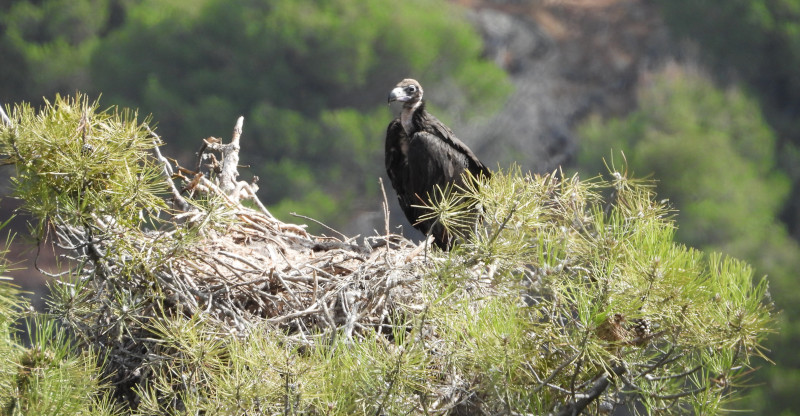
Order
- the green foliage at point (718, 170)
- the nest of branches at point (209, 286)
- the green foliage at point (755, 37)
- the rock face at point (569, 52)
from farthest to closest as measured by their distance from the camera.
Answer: the rock face at point (569, 52)
the green foliage at point (755, 37)
the green foliage at point (718, 170)
the nest of branches at point (209, 286)

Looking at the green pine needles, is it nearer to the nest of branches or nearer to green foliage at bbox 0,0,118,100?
the nest of branches

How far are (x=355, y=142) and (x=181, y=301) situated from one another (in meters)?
7.90

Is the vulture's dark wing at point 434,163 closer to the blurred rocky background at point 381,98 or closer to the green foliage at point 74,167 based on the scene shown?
the green foliage at point 74,167

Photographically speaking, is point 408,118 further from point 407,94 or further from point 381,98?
point 381,98

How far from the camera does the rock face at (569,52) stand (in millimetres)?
13125

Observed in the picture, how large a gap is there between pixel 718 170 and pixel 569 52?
450 centimetres

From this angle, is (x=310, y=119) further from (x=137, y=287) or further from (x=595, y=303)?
(x=595, y=303)

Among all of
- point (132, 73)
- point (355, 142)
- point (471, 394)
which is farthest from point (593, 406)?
point (132, 73)

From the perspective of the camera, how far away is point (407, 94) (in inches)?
163

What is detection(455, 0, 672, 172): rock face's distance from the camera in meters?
13.1

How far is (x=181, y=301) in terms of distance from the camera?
2.87 metres

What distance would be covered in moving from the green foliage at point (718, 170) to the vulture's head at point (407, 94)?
5443mm

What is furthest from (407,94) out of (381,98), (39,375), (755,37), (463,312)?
(755,37)

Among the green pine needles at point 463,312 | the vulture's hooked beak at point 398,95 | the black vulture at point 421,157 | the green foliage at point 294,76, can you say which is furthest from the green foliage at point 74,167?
the green foliage at point 294,76
